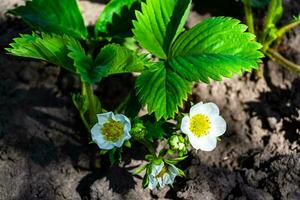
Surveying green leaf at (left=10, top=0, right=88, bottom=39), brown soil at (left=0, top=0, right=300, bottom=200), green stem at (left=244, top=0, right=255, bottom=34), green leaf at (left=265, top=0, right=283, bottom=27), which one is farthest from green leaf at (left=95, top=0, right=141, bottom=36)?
green leaf at (left=265, top=0, right=283, bottom=27)

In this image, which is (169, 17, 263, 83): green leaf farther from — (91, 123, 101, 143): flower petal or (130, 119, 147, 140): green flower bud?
(91, 123, 101, 143): flower petal

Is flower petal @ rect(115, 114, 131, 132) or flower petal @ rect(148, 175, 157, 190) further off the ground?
flower petal @ rect(115, 114, 131, 132)

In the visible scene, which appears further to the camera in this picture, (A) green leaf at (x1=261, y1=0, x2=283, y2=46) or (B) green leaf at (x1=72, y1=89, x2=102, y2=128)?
(A) green leaf at (x1=261, y1=0, x2=283, y2=46)

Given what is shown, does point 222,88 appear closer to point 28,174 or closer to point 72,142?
point 72,142

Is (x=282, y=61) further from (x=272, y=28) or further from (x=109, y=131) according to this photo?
(x=109, y=131)

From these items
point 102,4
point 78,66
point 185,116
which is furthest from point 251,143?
point 102,4

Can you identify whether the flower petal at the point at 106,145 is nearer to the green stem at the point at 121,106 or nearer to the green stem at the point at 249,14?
the green stem at the point at 121,106

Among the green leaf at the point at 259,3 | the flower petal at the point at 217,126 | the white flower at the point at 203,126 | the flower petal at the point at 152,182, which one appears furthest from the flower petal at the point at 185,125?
the green leaf at the point at 259,3

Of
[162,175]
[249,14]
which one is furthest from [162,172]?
[249,14]
